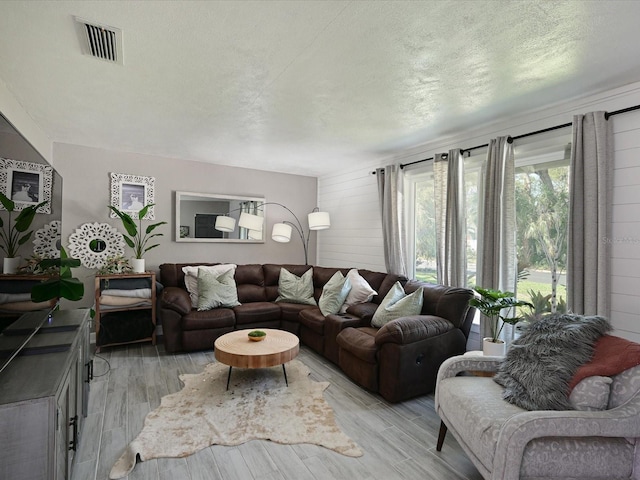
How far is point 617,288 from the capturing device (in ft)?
7.93

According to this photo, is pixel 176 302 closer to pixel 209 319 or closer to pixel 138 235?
pixel 209 319

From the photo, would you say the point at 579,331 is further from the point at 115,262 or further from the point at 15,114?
the point at 115,262

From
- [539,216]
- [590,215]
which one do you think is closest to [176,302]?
[539,216]

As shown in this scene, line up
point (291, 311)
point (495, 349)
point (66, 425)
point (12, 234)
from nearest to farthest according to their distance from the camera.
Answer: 1. point (12, 234)
2. point (66, 425)
3. point (495, 349)
4. point (291, 311)

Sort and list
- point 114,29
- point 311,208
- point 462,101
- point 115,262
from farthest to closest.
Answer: point 311,208 → point 115,262 → point 462,101 → point 114,29

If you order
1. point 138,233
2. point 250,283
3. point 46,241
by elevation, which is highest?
point 138,233

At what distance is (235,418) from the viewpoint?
99.2 inches

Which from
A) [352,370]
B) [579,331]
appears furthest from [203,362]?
[579,331]

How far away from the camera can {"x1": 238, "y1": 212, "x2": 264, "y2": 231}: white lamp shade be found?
512 cm

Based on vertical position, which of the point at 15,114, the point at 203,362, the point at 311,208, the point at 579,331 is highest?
the point at 15,114

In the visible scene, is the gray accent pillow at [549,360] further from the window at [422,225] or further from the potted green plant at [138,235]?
the potted green plant at [138,235]

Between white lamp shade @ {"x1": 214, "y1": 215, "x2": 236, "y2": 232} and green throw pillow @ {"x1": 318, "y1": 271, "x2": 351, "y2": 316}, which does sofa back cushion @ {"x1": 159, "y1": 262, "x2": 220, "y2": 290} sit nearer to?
white lamp shade @ {"x1": 214, "y1": 215, "x2": 236, "y2": 232}

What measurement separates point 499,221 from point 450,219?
0.53 m

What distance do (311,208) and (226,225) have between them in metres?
1.57
